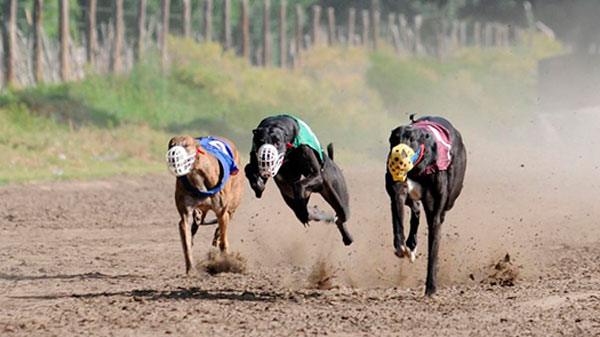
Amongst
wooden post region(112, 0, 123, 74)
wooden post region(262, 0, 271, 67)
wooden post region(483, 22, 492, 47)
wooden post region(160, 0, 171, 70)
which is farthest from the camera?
wooden post region(483, 22, 492, 47)

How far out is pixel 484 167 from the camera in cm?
2144

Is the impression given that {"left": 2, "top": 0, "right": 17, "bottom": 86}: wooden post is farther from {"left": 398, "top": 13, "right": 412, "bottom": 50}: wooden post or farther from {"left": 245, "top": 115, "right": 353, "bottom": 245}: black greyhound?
{"left": 398, "top": 13, "right": 412, "bottom": 50}: wooden post

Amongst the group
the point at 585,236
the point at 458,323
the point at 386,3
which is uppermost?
the point at 458,323

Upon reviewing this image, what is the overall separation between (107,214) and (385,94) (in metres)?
16.2

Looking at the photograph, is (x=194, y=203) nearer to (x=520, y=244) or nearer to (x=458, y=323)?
(x=458, y=323)

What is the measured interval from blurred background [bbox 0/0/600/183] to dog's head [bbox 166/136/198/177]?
7938 mm

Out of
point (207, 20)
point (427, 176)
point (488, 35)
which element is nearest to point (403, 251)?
point (427, 176)

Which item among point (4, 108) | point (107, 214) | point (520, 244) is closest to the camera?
point (520, 244)

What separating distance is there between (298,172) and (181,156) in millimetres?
1121

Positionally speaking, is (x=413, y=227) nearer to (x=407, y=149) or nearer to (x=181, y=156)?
(x=407, y=149)

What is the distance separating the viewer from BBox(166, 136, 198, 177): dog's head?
8.62 meters

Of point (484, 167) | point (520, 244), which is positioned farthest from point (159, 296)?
point (484, 167)

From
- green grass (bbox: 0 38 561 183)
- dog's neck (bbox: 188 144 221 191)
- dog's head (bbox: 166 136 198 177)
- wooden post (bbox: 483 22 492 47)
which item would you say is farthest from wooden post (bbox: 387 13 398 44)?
dog's head (bbox: 166 136 198 177)

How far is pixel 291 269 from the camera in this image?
1012 centimetres
